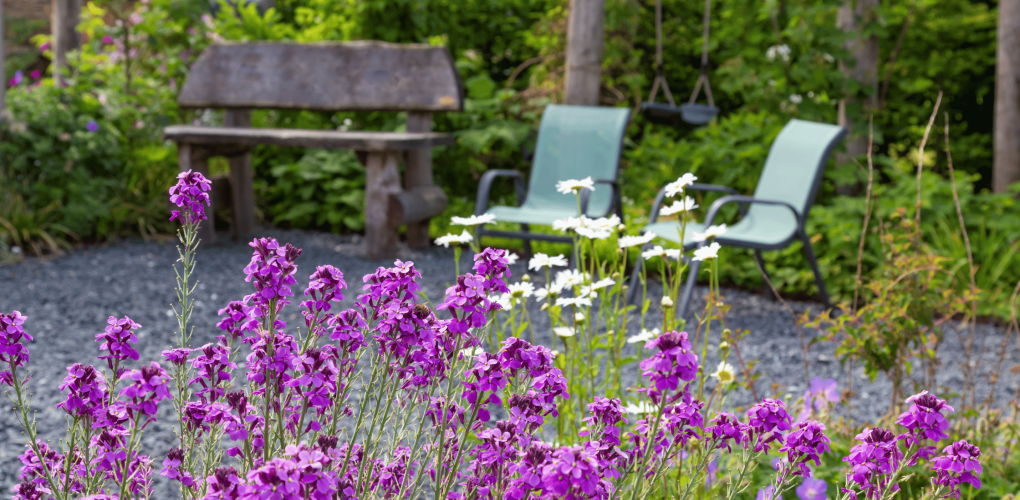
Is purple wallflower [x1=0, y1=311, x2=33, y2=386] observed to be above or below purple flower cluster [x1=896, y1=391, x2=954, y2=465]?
above

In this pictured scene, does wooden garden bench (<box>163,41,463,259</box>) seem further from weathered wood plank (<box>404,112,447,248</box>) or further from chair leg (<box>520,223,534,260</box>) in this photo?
chair leg (<box>520,223,534,260</box>)

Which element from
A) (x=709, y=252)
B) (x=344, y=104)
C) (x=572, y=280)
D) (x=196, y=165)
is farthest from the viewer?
(x=344, y=104)

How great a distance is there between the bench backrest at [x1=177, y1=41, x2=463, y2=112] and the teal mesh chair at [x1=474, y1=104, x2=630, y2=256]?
0.71m

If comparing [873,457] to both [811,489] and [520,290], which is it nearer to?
[811,489]

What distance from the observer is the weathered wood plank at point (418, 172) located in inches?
204

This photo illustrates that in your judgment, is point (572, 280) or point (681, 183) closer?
point (681, 183)

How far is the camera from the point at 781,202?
366cm

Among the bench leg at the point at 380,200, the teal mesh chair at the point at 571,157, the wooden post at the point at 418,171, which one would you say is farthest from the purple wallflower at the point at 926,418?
the wooden post at the point at 418,171

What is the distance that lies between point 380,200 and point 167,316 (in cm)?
153

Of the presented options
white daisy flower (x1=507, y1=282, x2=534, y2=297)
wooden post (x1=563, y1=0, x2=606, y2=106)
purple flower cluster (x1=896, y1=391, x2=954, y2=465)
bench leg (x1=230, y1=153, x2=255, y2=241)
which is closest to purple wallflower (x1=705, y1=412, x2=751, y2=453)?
purple flower cluster (x1=896, y1=391, x2=954, y2=465)

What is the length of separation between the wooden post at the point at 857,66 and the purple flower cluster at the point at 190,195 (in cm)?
428

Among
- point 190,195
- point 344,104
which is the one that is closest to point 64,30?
point 344,104

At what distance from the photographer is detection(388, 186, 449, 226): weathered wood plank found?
4.80 meters

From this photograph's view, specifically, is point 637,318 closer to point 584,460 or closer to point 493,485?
point 493,485
